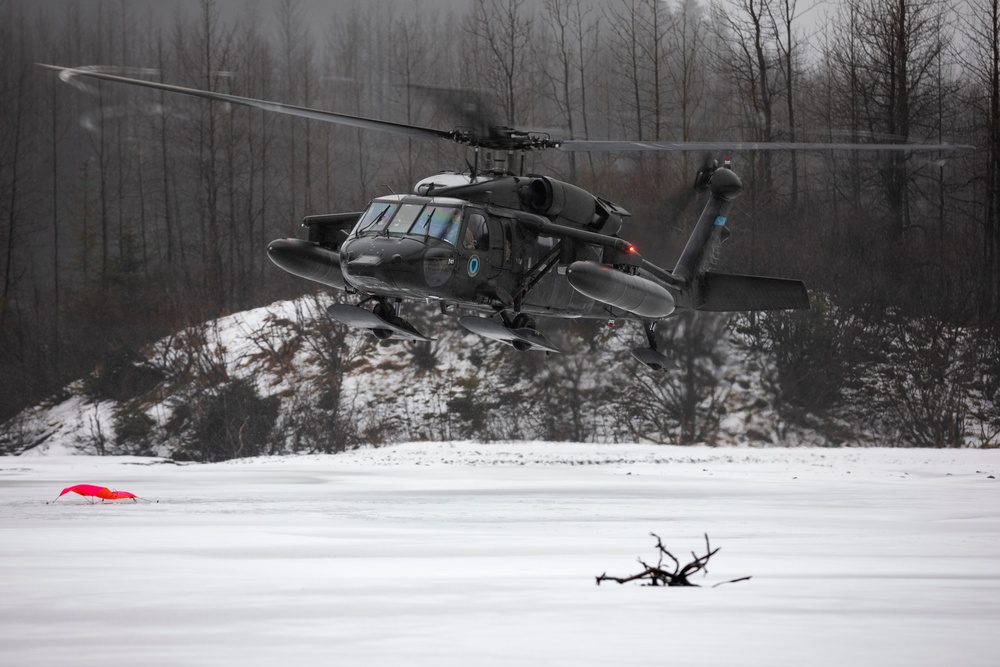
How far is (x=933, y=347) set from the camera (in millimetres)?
29844

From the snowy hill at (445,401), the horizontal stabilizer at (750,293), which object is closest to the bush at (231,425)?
the snowy hill at (445,401)

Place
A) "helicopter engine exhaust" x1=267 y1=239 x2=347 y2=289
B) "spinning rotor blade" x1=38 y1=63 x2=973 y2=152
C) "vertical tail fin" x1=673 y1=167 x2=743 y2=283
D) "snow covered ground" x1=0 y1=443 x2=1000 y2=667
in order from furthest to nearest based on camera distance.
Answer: "vertical tail fin" x1=673 y1=167 x2=743 y2=283, "helicopter engine exhaust" x1=267 y1=239 x2=347 y2=289, "spinning rotor blade" x1=38 y1=63 x2=973 y2=152, "snow covered ground" x1=0 y1=443 x2=1000 y2=667

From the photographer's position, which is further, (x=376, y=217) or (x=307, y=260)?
(x=307, y=260)

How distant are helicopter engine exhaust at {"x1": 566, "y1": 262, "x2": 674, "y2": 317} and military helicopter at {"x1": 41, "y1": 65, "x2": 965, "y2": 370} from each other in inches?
0.6

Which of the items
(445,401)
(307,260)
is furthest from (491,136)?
(445,401)

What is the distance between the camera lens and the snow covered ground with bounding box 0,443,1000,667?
6.18 meters

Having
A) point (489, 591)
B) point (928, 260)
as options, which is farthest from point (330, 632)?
point (928, 260)

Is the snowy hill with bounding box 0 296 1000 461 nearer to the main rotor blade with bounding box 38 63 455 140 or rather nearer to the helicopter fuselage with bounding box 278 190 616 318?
the helicopter fuselage with bounding box 278 190 616 318

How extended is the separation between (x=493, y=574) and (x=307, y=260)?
783cm

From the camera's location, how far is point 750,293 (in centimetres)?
1727

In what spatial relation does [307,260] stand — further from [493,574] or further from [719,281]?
[493,574]

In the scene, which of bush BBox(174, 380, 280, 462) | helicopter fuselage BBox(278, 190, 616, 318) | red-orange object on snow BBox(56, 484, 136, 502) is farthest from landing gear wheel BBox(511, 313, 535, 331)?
bush BBox(174, 380, 280, 462)

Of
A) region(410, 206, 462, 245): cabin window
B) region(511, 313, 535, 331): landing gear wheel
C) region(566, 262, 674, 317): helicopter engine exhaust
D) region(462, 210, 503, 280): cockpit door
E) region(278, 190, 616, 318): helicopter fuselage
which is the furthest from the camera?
region(511, 313, 535, 331): landing gear wheel

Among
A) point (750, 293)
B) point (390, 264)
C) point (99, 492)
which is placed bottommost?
point (99, 492)
